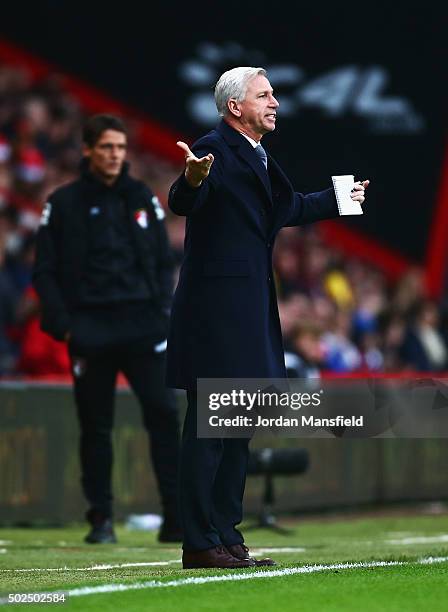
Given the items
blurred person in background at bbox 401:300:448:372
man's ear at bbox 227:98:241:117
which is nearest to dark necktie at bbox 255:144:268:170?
man's ear at bbox 227:98:241:117

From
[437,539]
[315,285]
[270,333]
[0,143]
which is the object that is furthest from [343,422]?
[315,285]

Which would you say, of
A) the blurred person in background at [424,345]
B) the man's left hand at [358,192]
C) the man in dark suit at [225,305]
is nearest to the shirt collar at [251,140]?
the man in dark suit at [225,305]

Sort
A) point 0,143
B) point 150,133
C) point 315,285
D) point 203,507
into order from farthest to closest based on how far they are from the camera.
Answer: point 150,133, point 315,285, point 0,143, point 203,507

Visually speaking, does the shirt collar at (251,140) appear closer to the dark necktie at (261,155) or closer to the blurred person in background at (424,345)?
the dark necktie at (261,155)

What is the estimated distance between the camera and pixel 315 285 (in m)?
18.5

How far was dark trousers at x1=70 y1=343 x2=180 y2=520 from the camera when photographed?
9.08m

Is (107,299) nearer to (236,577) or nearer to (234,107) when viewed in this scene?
(234,107)

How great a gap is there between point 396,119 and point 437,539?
39.6ft

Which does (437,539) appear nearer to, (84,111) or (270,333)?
(270,333)

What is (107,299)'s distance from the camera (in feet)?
29.8

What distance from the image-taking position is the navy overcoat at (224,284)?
685 cm

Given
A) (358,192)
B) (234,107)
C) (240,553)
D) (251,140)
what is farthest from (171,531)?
(234,107)

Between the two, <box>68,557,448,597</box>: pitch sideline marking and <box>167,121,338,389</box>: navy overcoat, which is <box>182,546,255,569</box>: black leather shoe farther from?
<box>167,121,338,389</box>: navy overcoat
